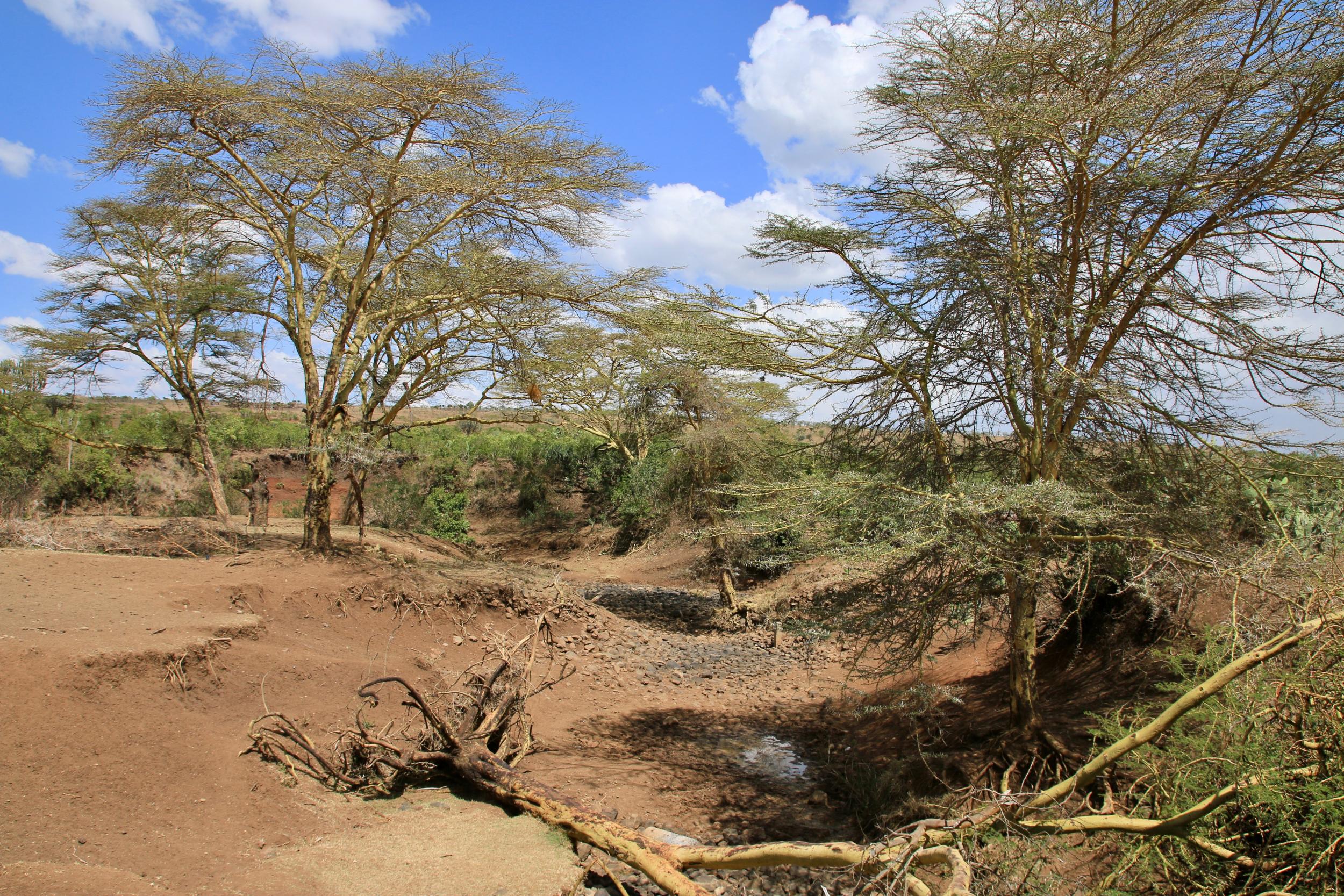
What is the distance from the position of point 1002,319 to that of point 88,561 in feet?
30.0

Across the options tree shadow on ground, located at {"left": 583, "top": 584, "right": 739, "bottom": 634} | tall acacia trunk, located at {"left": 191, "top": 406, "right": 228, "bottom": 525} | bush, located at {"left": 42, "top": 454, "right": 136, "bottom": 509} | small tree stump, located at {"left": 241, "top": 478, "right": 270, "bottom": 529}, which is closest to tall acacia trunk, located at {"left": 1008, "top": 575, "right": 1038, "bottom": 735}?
tree shadow on ground, located at {"left": 583, "top": 584, "right": 739, "bottom": 634}

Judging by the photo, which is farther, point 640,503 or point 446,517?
point 446,517

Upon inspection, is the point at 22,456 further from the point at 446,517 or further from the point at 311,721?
the point at 311,721

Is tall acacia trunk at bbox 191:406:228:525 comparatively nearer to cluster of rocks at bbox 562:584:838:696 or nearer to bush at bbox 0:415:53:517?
bush at bbox 0:415:53:517

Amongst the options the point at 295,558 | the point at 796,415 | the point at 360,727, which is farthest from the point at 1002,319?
the point at 295,558

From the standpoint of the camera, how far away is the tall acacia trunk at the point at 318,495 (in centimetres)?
904

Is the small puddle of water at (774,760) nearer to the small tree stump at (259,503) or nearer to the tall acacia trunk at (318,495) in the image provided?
the tall acacia trunk at (318,495)

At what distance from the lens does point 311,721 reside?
233 inches

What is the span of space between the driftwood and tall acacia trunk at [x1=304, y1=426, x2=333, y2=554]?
124 inches

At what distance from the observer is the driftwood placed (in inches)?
103

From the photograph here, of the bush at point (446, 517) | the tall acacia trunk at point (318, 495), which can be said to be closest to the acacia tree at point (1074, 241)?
the tall acacia trunk at point (318, 495)

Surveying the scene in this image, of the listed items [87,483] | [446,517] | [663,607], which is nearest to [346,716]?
[663,607]

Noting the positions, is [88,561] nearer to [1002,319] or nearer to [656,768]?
[656,768]

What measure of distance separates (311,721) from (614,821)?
9.99 feet
